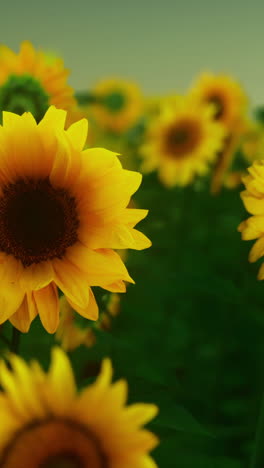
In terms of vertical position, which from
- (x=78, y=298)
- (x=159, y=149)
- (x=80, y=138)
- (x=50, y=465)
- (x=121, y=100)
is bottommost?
(x=50, y=465)

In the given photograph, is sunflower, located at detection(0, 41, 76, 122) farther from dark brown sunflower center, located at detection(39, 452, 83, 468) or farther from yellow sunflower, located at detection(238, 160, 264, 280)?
dark brown sunflower center, located at detection(39, 452, 83, 468)

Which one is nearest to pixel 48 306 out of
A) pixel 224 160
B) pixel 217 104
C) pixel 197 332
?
pixel 197 332

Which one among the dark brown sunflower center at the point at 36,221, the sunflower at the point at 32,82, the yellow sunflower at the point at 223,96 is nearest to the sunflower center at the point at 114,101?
the yellow sunflower at the point at 223,96

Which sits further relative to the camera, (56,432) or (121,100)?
(121,100)

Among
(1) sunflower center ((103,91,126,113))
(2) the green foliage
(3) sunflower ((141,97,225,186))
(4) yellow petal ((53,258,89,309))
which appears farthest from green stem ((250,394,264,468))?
(1) sunflower center ((103,91,126,113))

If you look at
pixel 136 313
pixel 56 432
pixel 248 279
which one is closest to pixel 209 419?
pixel 248 279

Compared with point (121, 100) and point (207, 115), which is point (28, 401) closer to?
point (207, 115)

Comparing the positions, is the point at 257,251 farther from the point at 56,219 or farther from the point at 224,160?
the point at 224,160
